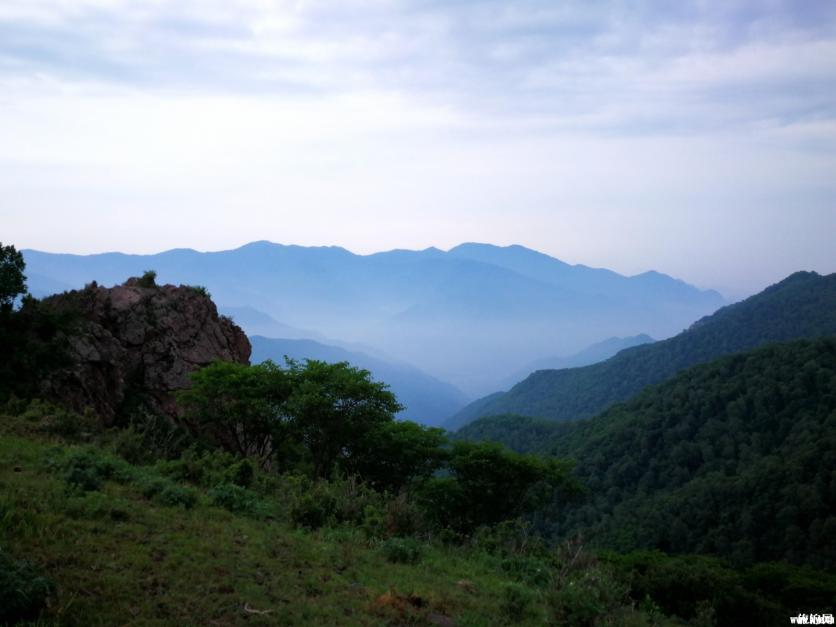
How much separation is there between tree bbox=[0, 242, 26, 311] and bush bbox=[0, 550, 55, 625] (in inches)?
661

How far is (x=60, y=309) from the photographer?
69.9ft

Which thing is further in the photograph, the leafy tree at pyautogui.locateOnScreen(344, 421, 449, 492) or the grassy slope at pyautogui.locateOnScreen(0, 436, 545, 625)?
the leafy tree at pyautogui.locateOnScreen(344, 421, 449, 492)

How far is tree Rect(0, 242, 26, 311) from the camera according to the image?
18.6 metres

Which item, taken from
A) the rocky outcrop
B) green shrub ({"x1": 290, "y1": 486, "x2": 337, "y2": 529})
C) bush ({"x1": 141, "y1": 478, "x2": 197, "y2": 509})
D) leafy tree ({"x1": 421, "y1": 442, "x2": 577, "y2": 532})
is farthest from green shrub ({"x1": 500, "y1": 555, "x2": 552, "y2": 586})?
the rocky outcrop

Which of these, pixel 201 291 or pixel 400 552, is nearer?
pixel 400 552

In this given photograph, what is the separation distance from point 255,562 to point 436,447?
56.0 ft

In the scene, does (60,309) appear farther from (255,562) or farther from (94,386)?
(255,562)

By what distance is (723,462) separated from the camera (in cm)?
6556

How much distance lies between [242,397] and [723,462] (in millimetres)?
60982

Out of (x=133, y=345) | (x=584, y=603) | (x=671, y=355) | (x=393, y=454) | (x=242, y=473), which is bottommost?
(x=393, y=454)

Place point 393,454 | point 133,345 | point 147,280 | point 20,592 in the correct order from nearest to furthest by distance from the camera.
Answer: point 20,592
point 393,454
point 133,345
point 147,280

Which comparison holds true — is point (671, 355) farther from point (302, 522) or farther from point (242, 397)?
point (302, 522)

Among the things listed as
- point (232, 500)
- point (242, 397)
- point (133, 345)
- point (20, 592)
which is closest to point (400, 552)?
point (232, 500)

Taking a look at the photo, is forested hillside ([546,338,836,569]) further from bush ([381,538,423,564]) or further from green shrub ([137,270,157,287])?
bush ([381,538,423,564])
